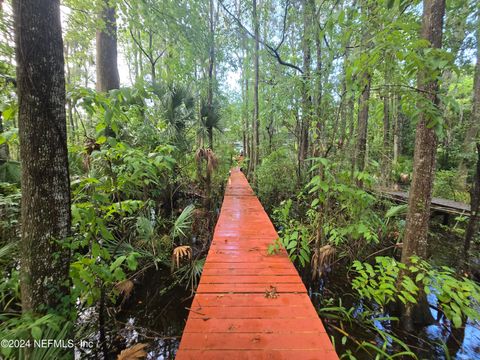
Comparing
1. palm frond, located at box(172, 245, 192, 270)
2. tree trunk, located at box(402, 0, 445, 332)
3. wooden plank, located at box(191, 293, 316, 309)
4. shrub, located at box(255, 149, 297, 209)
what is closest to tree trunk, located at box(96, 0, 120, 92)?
palm frond, located at box(172, 245, 192, 270)

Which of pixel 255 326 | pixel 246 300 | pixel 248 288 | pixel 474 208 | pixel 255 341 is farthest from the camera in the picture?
pixel 474 208

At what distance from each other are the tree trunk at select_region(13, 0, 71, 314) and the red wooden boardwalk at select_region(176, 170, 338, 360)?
1.10m

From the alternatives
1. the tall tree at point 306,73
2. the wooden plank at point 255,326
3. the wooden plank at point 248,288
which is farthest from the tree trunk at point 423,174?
the tall tree at point 306,73

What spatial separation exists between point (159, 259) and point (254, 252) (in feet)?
6.24

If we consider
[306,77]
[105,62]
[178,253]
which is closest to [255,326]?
[178,253]

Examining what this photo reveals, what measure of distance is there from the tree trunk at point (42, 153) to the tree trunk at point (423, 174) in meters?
3.18

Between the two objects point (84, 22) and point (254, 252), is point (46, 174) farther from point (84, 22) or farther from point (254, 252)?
point (84, 22)

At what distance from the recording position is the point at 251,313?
1713mm

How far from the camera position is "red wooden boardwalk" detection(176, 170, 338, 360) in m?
1.38

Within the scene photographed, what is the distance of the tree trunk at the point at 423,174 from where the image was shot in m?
2.12

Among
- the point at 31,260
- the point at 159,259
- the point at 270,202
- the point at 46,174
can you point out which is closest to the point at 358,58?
the point at 46,174

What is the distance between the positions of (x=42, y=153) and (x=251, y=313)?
76.3 inches

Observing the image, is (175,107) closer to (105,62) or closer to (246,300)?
(105,62)

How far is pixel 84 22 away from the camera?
428 cm
